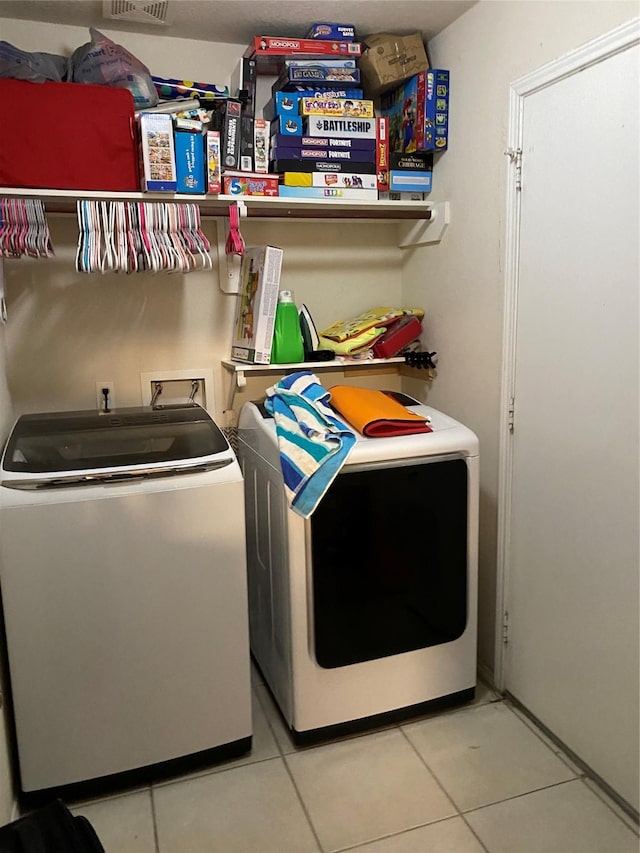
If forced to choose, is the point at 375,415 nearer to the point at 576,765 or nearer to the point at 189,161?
the point at 189,161

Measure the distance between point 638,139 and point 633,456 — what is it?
2.47 feet

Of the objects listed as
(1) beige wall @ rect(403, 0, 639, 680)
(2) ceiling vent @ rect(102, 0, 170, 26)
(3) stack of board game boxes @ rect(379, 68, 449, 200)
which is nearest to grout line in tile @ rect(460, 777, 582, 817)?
(1) beige wall @ rect(403, 0, 639, 680)

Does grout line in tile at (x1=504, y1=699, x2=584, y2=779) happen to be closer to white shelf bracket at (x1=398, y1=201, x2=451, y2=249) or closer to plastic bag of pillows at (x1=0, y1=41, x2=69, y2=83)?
white shelf bracket at (x1=398, y1=201, x2=451, y2=249)

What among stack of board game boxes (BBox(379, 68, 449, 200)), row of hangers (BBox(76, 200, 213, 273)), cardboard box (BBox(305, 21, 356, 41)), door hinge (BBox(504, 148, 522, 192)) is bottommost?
row of hangers (BBox(76, 200, 213, 273))

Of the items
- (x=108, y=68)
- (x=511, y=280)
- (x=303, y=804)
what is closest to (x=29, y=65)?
(x=108, y=68)

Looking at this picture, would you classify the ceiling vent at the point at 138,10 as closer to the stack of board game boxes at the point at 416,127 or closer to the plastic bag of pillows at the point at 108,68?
the plastic bag of pillows at the point at 108,68

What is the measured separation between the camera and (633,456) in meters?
1.66

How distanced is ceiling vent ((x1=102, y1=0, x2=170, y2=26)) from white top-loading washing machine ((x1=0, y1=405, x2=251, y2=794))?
4.35ft

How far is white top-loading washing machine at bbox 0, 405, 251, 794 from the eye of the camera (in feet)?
5.66

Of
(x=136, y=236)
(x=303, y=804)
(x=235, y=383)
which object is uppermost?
(x=136, y=236)

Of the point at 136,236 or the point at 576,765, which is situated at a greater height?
the point at 136,236

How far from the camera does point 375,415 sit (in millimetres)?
2031

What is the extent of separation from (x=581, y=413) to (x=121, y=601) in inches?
53.0

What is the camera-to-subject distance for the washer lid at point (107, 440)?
1.81 metres
